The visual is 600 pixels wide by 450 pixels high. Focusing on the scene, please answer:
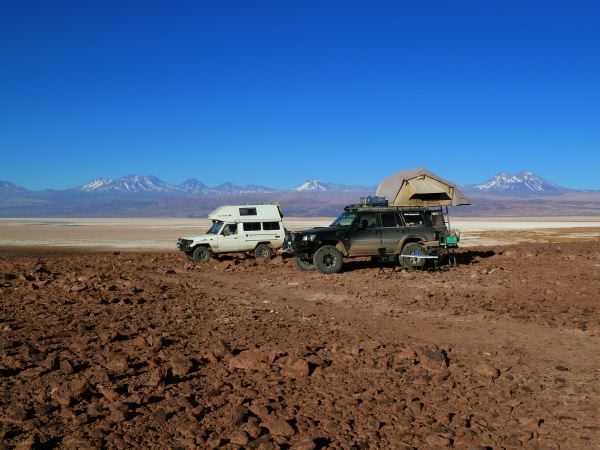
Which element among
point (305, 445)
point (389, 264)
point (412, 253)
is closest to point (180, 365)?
point (305, 445)

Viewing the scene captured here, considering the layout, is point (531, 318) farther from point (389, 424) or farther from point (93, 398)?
point (93, 398)

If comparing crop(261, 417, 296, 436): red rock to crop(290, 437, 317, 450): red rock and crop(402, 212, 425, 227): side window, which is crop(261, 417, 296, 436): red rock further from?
crop(402, 212, 425, 227): side window

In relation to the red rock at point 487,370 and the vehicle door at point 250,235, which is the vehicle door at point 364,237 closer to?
the vehicle door at point 250,235

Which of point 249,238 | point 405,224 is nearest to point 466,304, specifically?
point 405,224

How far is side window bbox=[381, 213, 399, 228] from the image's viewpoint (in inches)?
645

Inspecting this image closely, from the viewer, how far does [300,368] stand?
631 centimetres

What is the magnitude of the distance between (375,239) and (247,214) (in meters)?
6.90

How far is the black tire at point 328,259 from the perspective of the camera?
15.9 m

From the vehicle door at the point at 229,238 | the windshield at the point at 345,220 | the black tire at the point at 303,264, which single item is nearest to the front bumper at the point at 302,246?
the black tire at the point at 303,264

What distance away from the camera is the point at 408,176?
18.3m

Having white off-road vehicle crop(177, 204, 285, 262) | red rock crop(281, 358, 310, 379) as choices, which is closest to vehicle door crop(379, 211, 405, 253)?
white off-road vehicle crop(177, 204, 285, 262)

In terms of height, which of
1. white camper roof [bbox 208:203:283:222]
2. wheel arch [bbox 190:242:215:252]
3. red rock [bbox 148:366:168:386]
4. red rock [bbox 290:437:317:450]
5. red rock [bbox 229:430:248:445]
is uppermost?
white camper roof [bbox 208:203:283:222]

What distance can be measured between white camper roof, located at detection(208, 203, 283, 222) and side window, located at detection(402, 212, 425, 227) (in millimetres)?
6462

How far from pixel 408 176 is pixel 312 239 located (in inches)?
185
